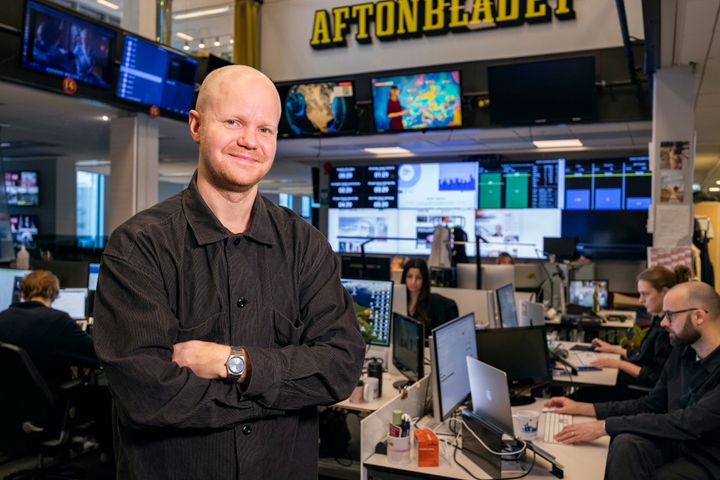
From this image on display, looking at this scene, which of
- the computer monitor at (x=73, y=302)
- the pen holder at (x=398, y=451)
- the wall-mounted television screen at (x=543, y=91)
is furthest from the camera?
the wall-mounted television screen at (x=543, y=91)

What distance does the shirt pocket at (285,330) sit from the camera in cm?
129

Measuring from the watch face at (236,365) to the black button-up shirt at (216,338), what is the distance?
0.02 m

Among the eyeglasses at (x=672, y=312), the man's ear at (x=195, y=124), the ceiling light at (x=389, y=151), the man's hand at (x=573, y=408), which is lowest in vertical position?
the man's hand at (x=573, y=408)

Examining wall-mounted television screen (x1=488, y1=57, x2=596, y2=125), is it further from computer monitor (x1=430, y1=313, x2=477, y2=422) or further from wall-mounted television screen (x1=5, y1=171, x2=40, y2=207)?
wall-mounted television screen (x1=5, y1=171, x2=40, y2=207)

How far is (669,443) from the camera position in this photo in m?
2.58

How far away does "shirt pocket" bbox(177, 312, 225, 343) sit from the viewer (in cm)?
122

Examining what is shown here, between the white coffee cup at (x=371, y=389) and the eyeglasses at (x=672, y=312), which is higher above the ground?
the eyeglasses at (x=672, y=312)

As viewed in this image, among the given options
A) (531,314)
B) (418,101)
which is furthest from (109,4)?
(531,314)

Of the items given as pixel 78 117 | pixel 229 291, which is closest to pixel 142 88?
pixel 78 117

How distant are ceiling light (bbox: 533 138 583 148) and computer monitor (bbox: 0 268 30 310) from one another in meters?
6.01

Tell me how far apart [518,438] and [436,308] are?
2257mm

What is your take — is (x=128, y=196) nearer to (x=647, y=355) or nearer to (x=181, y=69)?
(x=181, y=69)

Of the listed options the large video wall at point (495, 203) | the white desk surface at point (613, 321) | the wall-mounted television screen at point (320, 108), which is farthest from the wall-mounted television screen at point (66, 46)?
the white desk surface at point (613, 321)

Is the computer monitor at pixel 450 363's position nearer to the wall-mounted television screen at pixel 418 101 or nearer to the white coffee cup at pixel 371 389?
the white coffee cup at pixel 371 389
